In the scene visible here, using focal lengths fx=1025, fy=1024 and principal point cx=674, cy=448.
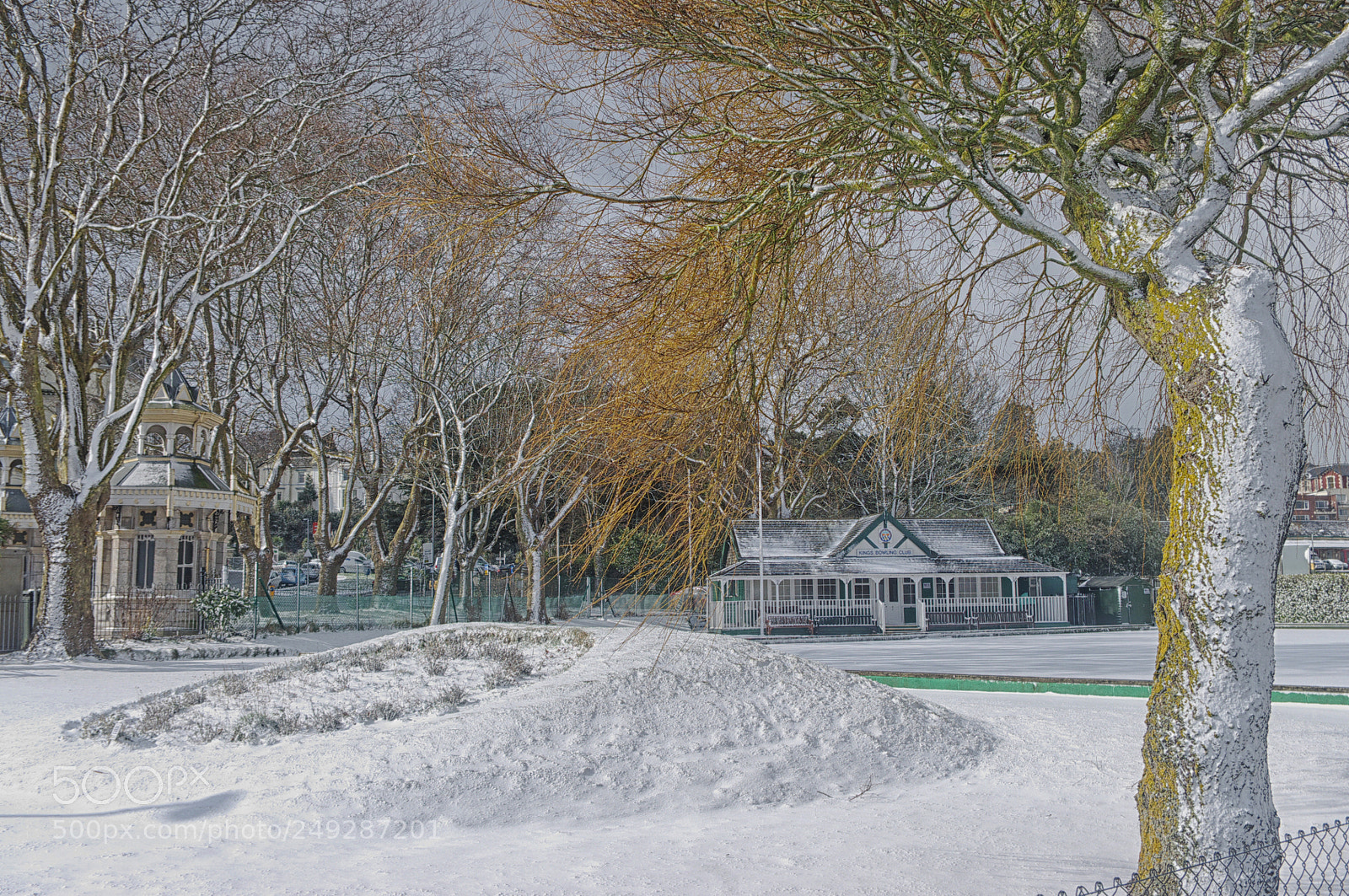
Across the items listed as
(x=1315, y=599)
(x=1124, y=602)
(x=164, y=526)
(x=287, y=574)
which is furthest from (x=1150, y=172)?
(x=287, y=574)

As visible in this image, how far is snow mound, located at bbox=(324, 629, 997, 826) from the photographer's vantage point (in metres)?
7.32

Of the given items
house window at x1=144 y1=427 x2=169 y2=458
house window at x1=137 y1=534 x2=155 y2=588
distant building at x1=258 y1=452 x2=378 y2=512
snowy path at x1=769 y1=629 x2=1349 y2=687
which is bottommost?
snowy path at x1=769 y1=629 x2=1349 y2=687

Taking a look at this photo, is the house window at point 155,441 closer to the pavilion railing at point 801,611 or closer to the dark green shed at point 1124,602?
the pavilion railing at point 801,611

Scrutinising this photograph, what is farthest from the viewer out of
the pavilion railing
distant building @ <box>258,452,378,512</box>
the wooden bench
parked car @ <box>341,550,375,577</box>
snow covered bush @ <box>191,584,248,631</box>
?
distant building @ <box>258,452,378,512</box>

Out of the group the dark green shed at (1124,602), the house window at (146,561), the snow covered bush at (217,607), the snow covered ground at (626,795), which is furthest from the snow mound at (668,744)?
the dark green shed at (1124,602)

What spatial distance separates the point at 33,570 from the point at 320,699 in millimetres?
26919

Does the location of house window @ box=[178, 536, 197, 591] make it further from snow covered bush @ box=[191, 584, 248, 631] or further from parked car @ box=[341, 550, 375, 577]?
parked car @ box=[341, 550, 375, 577]

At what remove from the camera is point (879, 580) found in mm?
36312

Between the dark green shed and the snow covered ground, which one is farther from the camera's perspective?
the dark green shed

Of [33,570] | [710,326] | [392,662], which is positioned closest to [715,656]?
[392,662]

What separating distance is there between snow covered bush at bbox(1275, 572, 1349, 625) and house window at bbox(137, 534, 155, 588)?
3796 centimetres

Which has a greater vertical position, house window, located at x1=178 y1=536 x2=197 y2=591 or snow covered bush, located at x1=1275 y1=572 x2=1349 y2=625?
house window, located at x1=178 y1=536 x2=197 y2=591

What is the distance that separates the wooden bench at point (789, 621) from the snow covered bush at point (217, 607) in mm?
16829

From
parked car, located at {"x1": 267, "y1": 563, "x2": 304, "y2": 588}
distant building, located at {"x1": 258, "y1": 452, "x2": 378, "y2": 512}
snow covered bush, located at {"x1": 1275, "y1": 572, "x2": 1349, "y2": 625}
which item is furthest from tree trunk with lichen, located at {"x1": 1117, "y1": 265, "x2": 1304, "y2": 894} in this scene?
distant building, located at {"x1": 258, "y1": 452, "x2": 378, "y2": 512}
